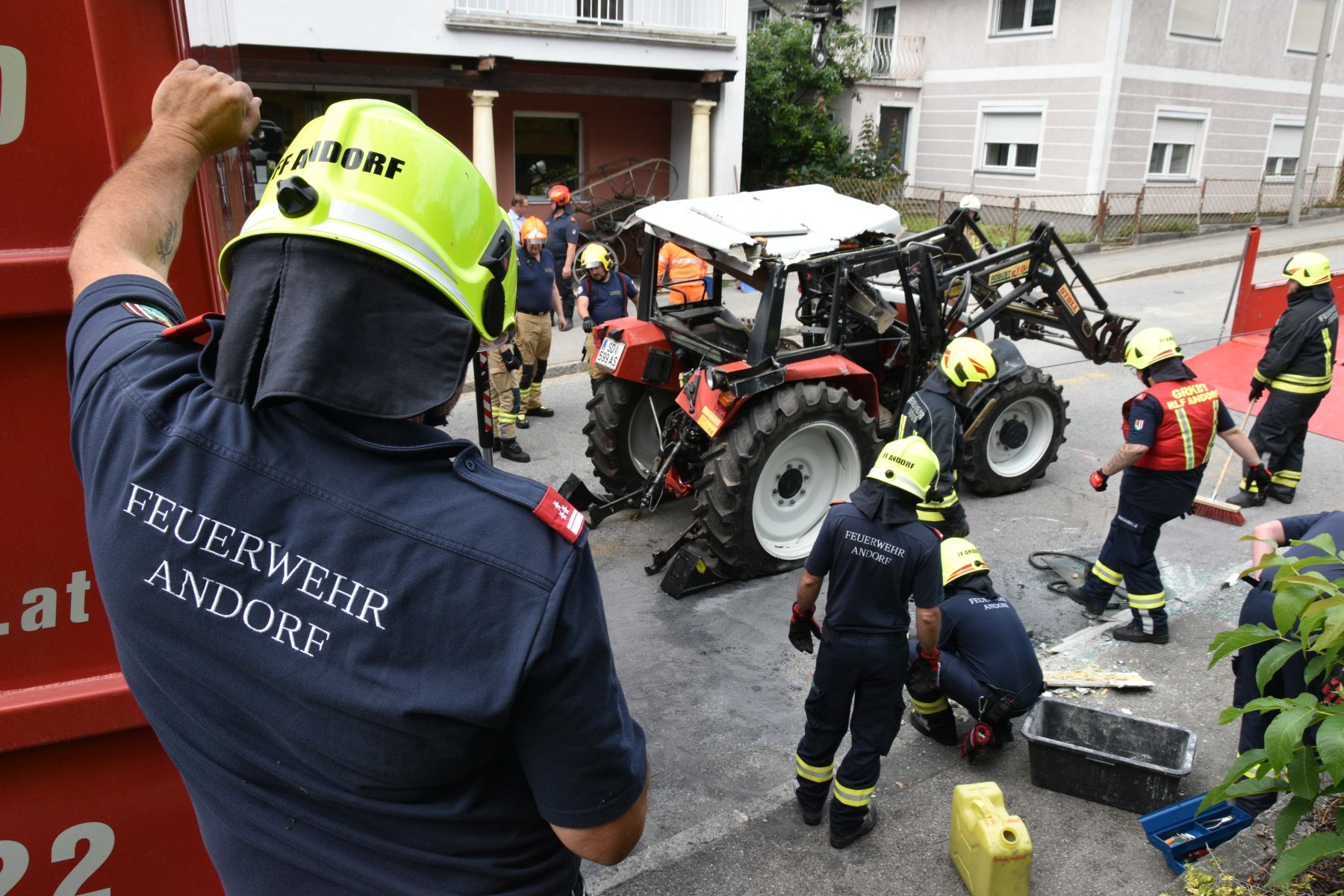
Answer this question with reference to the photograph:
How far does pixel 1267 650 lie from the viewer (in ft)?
12.7

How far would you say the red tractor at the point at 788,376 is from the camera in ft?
20.0

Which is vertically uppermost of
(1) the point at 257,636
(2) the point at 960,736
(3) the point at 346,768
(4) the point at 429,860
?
(1) the point at 257,636

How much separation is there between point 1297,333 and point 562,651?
799 cm

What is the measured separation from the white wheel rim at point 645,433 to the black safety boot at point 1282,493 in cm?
497

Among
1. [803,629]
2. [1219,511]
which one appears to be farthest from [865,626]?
[1219,511]

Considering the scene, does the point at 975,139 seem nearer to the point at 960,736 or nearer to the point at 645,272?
the point at 645,272

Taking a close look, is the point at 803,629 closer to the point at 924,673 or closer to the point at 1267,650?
the point at 924,673

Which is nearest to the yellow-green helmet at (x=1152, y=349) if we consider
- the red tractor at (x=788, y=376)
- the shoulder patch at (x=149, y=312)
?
the red tractor at (x=788, y=376)

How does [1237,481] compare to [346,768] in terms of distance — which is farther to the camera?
[1237,481]

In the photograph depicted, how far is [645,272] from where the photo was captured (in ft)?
23.3

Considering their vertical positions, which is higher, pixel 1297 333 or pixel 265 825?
pixel 265 825

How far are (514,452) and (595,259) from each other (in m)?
2.33

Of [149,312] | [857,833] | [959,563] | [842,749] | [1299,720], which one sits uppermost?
[149,312]

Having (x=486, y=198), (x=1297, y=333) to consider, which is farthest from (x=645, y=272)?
(x=486, y=198)
